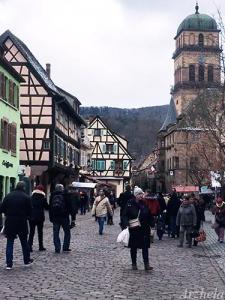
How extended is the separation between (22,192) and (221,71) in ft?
41.3

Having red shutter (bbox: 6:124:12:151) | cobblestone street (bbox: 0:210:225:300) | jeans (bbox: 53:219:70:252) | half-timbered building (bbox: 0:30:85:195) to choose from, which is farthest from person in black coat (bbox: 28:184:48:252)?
half-timbered building (bbox: 0:30:85:195)

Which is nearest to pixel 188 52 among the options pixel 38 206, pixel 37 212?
pixel 38 206

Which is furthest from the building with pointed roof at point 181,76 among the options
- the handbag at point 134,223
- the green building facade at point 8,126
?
the handbag at point 134,223

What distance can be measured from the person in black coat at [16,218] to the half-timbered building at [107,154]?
241 feet

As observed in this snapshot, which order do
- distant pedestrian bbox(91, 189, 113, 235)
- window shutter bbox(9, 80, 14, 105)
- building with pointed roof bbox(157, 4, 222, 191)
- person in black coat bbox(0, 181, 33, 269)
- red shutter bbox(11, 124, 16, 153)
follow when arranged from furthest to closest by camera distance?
building with pointed roof bbox(157, 4, 222, 191) < red shutter bbox(11, 124, 16, 153) < window shutter bbox(9, 80, 14, 105) < distant pedestrian bbox(91, 189, 113, 235) < person in black coat bbox(0, 181, 33, 269)

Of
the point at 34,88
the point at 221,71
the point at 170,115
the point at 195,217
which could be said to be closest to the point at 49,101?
the point at 34,88

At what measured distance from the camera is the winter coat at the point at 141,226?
558 inches

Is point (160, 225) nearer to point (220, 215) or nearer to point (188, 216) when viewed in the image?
point (220, 215)

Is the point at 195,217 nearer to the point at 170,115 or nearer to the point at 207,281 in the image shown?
the point at 207,281

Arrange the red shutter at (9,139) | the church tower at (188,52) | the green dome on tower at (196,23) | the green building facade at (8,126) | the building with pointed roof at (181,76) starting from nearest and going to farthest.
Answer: the green building facade at (8,126) → the red shutter at (9,139) → the building with pointed roof at (181,76) → the church tower at (188,52) → the green dome on tower at (196,23)

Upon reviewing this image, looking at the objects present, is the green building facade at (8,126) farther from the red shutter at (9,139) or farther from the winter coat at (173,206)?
the winter coat at (173,206)

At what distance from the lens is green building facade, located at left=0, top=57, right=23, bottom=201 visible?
114 feet

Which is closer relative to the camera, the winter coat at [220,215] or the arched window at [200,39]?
the winter coat at [220,215]

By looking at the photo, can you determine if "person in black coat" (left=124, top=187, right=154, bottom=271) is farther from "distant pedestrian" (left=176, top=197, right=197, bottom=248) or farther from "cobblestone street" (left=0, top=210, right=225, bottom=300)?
"distant pedestrian" (left=176, top=197, right=197, bottom=248)
